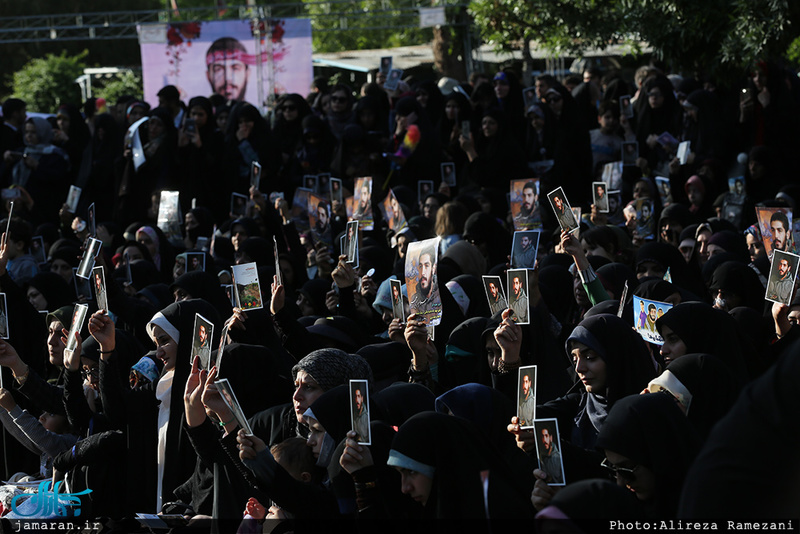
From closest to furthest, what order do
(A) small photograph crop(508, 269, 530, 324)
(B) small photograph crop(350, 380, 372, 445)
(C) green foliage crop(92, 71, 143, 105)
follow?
(B) small photograph crop(350, 380, 372, 445), (A) small photograph crop(508, 269, 530, 324), (C) green foliage crop(92, 71, 143, 105)

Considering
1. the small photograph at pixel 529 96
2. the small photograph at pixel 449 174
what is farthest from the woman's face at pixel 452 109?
the small photograph at pixel 449 174

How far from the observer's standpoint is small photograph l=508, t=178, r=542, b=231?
25.1 feet

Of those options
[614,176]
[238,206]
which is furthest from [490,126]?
[238,206]

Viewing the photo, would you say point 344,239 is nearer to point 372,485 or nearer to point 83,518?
point 83,518

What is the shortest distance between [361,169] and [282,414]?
5.96 m

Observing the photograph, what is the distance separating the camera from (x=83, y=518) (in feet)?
16.6

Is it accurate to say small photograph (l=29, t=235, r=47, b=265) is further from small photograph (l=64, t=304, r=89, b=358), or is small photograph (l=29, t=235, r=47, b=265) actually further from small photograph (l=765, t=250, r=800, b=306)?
small photograph (l=765, t=250, r=800, b=306)

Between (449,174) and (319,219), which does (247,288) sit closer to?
(319,219)

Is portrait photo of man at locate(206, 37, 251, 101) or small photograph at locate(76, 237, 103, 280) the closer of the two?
small photograph at locate(76, 237, 103, 280)

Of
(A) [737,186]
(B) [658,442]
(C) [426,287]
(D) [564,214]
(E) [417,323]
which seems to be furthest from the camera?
(A) [737,186]

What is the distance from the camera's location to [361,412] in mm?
3537

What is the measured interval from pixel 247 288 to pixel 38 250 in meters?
4.30

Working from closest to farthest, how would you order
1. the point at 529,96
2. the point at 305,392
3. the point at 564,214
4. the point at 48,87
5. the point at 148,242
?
the point at 305,392 < the point at 564,214 < the point at 148,242 < the point at 529,96 < the point at 48,87

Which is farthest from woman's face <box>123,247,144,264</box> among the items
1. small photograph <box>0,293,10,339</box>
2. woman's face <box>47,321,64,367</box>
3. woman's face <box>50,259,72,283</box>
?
woman's face <box>47,321,64,367</box>
